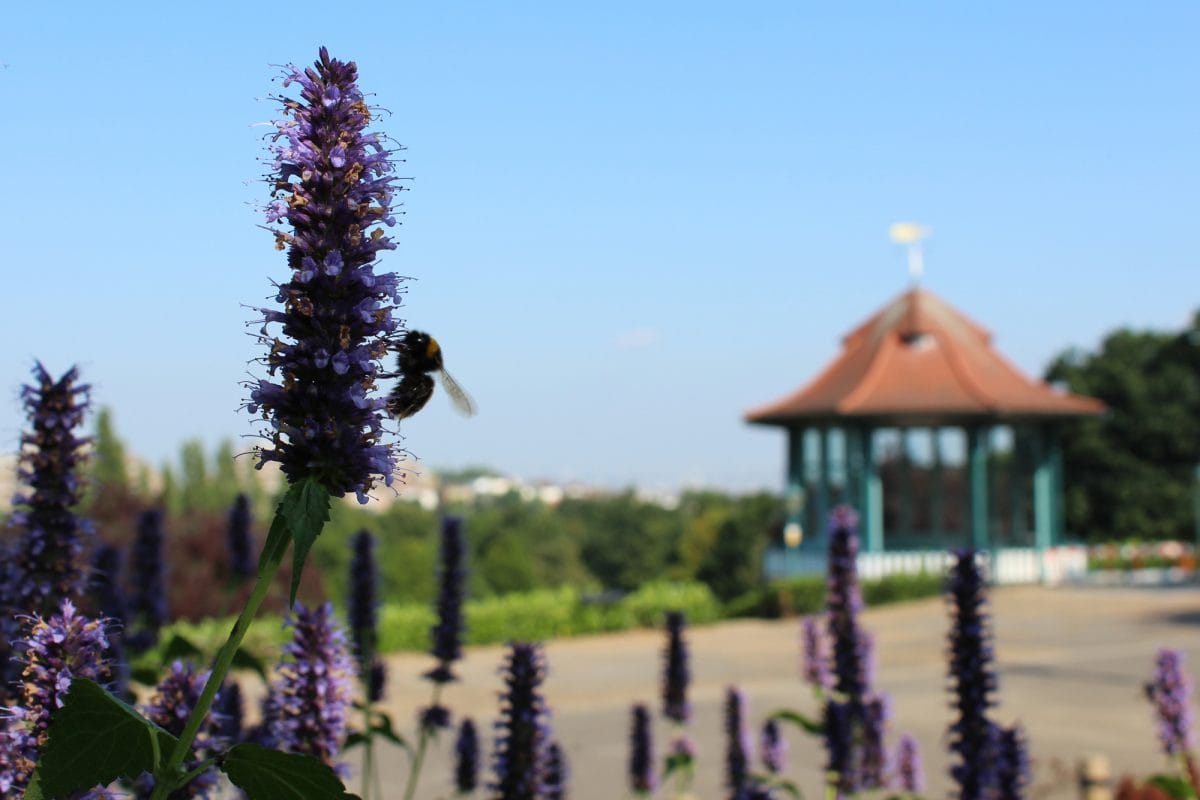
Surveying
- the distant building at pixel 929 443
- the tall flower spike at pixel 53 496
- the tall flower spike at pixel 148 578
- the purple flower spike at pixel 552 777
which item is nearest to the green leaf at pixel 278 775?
the tall flower spike at pixel 53 496

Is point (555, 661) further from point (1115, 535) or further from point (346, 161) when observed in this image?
point (1115, 535)

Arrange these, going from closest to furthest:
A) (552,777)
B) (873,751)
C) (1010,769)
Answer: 1. (552,777)
2. (1010,769)
3. (873,751)

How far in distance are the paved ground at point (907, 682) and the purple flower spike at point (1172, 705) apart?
6.76 feet

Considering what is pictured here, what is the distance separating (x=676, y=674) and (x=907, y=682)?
48.7 feet

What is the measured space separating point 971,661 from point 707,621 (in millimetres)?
28749

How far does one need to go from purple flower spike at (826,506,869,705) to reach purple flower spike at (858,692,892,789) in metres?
0.16

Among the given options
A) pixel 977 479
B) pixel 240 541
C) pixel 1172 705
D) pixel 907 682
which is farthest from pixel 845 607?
pixel 977 479

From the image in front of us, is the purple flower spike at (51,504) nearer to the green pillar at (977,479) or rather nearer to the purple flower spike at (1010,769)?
the purple flower spike at (1010,769)

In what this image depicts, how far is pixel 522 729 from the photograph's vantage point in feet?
13.3

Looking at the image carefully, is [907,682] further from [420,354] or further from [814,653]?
[420,354]

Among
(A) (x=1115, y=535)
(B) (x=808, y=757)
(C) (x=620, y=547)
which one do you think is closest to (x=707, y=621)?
(B) (x=808, y=757)

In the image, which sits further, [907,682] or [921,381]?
Answer: [921,381]

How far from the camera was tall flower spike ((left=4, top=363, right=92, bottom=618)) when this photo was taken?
9.92ft

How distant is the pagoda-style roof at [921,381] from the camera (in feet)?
116
